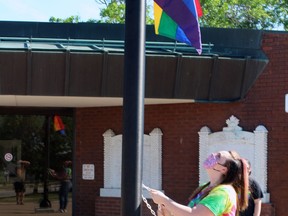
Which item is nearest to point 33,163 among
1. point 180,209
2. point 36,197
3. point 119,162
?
point 36,197

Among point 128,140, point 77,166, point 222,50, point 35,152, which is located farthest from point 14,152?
point 128,140

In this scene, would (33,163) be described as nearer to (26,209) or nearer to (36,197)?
(36,197)

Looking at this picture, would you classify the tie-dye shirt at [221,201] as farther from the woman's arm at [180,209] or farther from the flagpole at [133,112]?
the flagpole at [133,112]

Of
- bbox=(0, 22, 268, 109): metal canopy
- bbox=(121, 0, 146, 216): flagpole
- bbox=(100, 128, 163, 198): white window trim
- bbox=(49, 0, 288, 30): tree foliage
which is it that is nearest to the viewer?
bbox=(121, 0, 146, 216): flagpole

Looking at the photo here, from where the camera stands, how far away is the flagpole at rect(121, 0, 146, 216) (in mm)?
4316

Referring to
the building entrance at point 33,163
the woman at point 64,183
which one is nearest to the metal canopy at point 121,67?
the building entrance at point 33,163

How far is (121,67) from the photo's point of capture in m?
11.0

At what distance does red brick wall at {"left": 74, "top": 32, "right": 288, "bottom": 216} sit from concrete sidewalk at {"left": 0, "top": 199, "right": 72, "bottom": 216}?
1.05 metres

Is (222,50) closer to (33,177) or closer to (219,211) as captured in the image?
(33,177)

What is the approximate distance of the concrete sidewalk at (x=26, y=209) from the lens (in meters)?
13.6

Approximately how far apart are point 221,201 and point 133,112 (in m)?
0.86

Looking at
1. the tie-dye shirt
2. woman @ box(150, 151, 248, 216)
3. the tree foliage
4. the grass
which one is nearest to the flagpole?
woman @ box(150, 151, 248, 216)

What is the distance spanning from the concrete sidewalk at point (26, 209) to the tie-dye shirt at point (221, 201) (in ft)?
31.4

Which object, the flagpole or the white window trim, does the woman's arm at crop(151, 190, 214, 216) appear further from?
the white window trim
